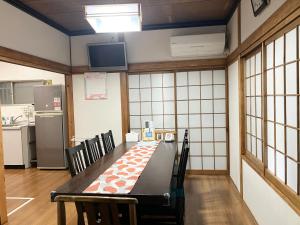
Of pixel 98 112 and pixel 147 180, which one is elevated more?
pixel 98 112

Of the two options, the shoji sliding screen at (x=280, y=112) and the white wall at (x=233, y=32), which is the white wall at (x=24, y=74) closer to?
the white wall at (x=233, y=32)

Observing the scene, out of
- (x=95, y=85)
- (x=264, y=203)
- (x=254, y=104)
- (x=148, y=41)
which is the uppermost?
(x=148, y=41)

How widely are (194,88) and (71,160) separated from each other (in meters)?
2.75

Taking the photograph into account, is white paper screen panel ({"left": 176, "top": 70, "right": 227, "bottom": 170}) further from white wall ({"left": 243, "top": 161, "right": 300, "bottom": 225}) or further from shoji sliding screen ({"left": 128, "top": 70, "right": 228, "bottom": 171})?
white wall ({"left": 243, "top": 161, "right": 300, "bottom": 225})

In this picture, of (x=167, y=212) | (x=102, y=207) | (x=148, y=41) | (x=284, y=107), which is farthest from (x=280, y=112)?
(x=148, y=41)

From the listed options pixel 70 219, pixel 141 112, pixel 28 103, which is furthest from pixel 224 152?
pixel 28 103

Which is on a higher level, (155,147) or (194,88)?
(194,88)

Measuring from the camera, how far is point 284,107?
204 centimetres

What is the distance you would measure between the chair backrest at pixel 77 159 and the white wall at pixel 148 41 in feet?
7.34

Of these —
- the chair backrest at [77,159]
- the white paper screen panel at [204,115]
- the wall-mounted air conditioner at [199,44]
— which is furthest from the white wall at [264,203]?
the wall-mounted air conditioner at [199,44]

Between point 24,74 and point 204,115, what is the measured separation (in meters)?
3.96

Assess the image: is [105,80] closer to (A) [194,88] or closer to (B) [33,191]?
(A) [194,88]

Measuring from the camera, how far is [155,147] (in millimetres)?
3361

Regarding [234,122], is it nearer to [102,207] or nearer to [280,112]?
[280,112]
